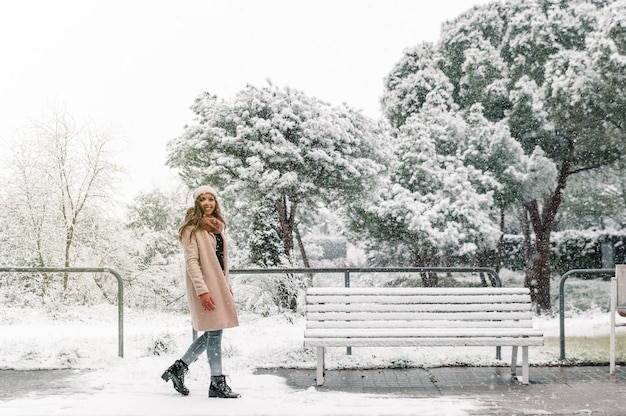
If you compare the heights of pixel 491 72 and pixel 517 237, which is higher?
pixel 491 72

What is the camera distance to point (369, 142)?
18.4m

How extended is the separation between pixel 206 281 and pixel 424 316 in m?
1.96

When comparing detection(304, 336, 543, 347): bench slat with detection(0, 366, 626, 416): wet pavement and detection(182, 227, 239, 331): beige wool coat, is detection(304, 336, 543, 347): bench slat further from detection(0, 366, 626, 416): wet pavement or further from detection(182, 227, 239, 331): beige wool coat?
detection(182, 227, 239, 331): beige wool coat

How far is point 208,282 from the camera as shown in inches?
210

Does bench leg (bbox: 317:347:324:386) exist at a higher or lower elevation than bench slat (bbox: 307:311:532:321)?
lower

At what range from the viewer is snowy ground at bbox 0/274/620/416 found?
521cm

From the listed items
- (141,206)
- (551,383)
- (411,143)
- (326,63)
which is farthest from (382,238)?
(551,383)

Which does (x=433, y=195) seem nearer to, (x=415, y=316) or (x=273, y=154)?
(x=273, y=154)

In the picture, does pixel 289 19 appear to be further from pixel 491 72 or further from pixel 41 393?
pixel 41 393

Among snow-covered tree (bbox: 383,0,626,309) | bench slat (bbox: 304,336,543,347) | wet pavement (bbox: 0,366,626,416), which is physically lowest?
wet pavement (bbox: 0,366,626,416)

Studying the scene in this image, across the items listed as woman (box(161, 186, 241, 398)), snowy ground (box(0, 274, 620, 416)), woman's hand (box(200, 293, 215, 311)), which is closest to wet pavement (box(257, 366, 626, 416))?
snowy ground (box(0, 274, 620, 416))

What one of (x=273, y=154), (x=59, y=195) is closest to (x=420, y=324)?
(x=273, y=154)

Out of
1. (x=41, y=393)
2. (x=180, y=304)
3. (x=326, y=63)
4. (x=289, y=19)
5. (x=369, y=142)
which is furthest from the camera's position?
(x=289, y=19)

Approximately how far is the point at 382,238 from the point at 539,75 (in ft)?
20.3
